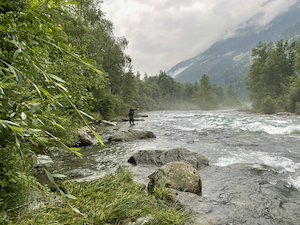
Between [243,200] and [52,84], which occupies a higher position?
[52,84]

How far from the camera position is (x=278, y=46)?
41000 millimetres

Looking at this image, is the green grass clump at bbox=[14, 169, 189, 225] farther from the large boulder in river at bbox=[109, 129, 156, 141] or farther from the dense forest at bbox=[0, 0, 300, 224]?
the large boulder in river at bbox=[109, 129, 156, 141]

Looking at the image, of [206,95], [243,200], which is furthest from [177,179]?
[206,95]

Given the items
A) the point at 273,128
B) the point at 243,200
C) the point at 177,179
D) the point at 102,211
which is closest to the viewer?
the point at 102,211

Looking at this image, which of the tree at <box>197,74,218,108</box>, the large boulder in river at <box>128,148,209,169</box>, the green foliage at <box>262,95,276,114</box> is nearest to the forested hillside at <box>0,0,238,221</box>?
the tree at <box>197,74,218,108</box>

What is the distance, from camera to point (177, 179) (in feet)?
15.8

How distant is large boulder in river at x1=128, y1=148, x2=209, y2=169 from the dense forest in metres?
2.92

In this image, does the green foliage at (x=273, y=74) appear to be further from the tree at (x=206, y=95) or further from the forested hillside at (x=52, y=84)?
the tree at (x=206, y=95)

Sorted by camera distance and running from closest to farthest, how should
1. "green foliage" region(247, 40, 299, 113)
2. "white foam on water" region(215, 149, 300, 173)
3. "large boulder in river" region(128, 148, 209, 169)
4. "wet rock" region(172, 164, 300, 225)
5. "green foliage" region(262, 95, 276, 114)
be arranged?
"wet rock" region(172, 164, 300, 225)
"white foam on water" region(215, 149, 300, 173)
"large boulder in river" region(128, 148, 209, 169)
"green foliage" region(262, 95, 276, 114)
"green foliage" region(247, 40, 299, 113)

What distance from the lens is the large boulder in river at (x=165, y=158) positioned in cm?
704

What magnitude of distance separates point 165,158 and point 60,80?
6.94 m

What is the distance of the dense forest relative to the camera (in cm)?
115

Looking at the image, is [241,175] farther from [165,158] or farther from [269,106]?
[269,106]

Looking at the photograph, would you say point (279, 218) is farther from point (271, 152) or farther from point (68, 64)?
point (68, 64)
